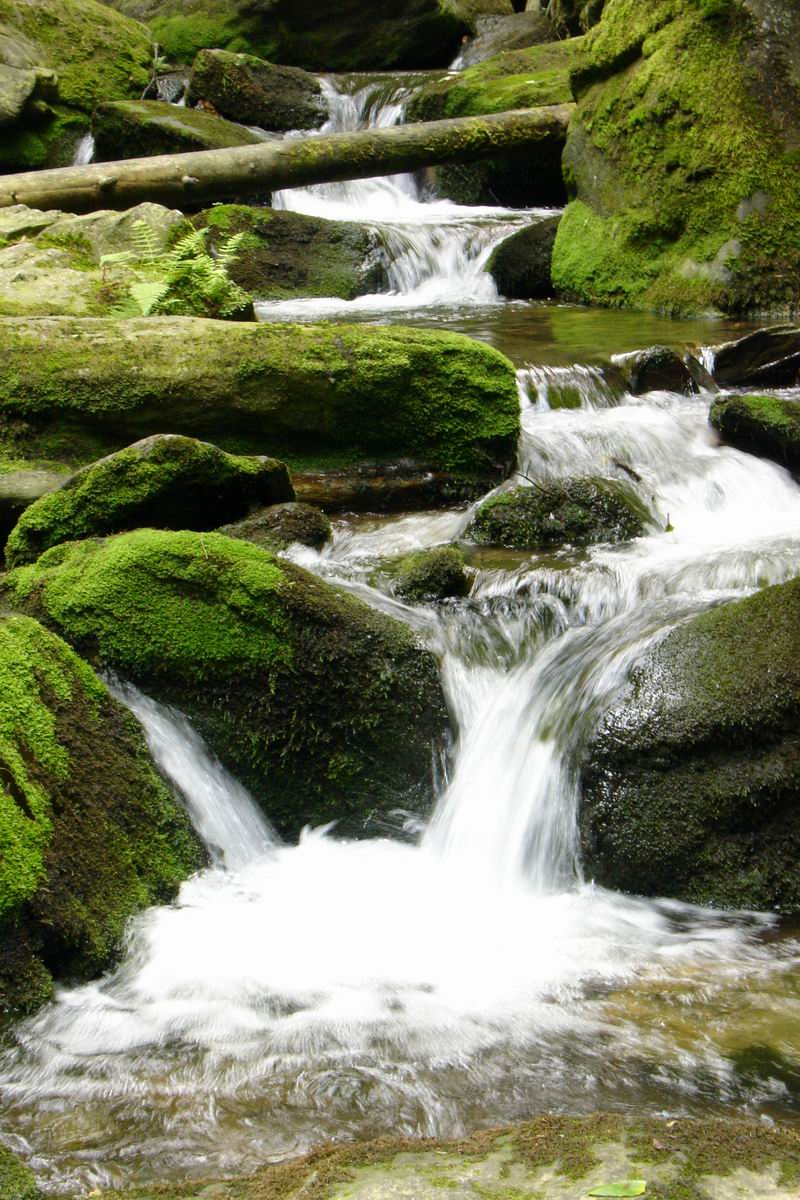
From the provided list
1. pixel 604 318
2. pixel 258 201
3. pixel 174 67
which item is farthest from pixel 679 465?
pixel 174 67

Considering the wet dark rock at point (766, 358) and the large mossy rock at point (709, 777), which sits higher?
the wet dark rock at point (766, 358)

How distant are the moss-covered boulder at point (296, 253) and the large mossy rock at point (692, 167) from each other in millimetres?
2275

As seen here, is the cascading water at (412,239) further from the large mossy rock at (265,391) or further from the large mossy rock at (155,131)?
the large mossy rock at (265,391)

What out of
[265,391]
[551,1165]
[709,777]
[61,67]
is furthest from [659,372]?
[61,67]

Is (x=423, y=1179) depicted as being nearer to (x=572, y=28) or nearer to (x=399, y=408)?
(x=399, y=408)

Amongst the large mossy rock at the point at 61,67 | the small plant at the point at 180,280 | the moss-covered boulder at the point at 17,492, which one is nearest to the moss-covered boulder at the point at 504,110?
the large mossy rock at the point at 61,67

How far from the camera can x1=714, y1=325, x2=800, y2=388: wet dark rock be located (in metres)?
8.89

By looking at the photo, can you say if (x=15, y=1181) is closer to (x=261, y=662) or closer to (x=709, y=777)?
(x=261, y=662)

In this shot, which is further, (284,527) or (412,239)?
(412,239)

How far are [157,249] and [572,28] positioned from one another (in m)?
15.3

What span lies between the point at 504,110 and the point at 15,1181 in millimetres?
16089

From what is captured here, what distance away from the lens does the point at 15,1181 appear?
2.38 metres

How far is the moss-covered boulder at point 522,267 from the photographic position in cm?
1281

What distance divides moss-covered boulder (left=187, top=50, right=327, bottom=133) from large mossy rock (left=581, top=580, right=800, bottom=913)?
16.0 metres
